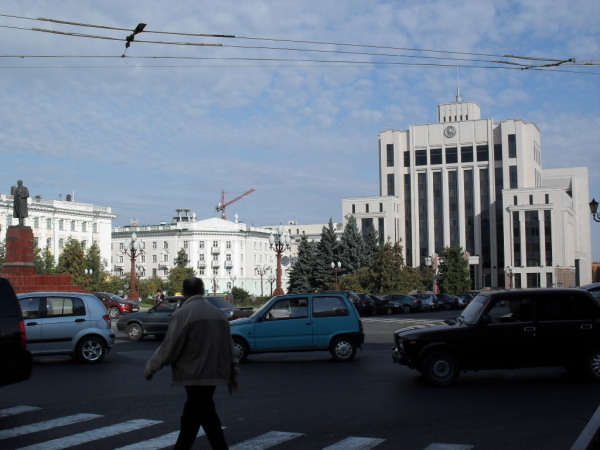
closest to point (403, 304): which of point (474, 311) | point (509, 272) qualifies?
point (474, 311)

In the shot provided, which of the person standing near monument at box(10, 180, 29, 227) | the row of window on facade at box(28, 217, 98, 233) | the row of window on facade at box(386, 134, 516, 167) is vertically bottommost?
the person standing near monument at box(10, 180, 29, 227)

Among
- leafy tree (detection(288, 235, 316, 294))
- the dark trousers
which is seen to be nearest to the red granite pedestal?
Answer: the dark trousers

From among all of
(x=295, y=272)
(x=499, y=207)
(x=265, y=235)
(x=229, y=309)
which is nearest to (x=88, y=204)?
(x=265, y=235)

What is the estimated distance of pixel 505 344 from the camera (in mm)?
12516

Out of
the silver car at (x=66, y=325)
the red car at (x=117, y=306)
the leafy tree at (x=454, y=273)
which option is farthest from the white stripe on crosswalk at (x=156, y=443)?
the leafy tree at (x=454, y=273)

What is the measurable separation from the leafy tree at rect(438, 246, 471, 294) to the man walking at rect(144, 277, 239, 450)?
90048 millimetres

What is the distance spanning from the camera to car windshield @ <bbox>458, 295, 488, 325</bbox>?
503 inches

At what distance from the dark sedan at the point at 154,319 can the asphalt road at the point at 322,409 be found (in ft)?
27.4

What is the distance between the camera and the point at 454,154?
11650 centimetres

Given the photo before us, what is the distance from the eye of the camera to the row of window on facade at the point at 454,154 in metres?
111

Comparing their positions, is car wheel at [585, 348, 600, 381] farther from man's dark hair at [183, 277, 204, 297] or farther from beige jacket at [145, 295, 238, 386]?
man's dark hair at [183, 277, 204, 297]

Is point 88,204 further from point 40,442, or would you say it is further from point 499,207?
point 40,442

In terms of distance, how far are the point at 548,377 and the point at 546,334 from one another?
1320 millimetres

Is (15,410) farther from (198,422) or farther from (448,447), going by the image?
(448,447)
